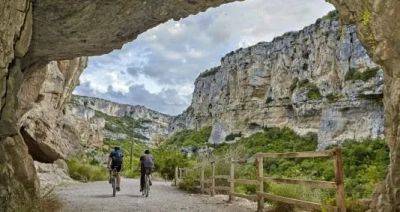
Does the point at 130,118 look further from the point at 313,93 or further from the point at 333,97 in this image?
the point at 333,97

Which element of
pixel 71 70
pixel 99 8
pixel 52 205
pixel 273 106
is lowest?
pixel 52 205

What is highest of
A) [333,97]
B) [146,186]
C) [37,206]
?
[333,97]

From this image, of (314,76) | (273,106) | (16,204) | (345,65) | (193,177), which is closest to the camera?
(16,204)

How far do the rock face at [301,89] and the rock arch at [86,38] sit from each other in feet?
121

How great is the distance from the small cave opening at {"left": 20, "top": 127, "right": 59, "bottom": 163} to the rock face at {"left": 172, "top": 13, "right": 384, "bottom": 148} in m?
30.5

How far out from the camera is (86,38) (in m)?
12.2

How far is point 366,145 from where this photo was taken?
56.6 metres

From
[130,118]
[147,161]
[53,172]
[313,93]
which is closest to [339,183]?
[147,161]

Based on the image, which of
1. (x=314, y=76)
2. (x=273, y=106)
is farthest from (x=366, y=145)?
(x=273, y=106)

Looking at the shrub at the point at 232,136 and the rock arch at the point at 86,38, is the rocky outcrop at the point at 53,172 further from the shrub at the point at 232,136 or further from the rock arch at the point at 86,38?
the shrub at the point at 232,136

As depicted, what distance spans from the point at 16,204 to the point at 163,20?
6.04 metres

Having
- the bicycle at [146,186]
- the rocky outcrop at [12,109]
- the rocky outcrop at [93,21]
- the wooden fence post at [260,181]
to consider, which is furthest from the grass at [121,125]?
the rocky outcrop at [12,109]

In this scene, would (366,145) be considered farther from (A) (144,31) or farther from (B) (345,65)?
(A) (144,31)

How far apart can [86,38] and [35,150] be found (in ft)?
50.9
